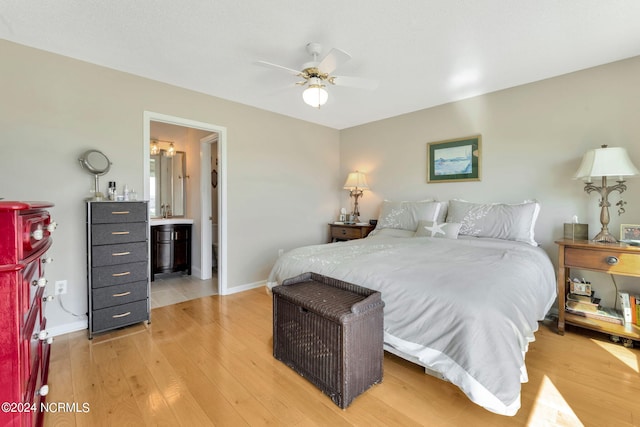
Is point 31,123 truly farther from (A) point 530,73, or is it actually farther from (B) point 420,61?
(A) point 530,73

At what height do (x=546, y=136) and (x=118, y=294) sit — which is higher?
(x=546, y=136)

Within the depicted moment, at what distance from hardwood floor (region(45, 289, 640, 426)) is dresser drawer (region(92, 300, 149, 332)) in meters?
0.11

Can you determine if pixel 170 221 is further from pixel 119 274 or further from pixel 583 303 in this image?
pixel 583 303

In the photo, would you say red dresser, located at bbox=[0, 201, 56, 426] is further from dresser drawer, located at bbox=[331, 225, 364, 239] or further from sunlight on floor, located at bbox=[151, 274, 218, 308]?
dresser drawer, located at bbox=[331, 225, 364, 239]

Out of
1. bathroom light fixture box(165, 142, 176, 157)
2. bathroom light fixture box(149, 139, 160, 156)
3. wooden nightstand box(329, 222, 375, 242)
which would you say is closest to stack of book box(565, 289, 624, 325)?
wooden nightstand box(329, 222, 375, 242)

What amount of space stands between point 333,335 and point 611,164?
257cm

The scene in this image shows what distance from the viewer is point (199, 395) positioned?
1680 mm

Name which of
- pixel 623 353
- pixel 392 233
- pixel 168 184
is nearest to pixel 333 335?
pixel 392 233

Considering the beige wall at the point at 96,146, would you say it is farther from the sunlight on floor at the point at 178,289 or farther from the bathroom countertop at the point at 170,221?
the bathroom countertop at the point at 170,221

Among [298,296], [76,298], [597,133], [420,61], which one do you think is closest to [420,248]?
[298,296]

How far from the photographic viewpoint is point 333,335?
1.57 meters

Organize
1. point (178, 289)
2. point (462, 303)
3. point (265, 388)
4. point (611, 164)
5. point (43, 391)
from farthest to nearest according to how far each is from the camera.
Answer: point (178, 289) → point (611, 164) → point (265, 388) → point (462, 303) → point (43, 391)

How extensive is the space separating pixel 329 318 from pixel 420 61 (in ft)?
7.60

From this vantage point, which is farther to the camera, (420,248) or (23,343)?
(420,248)
